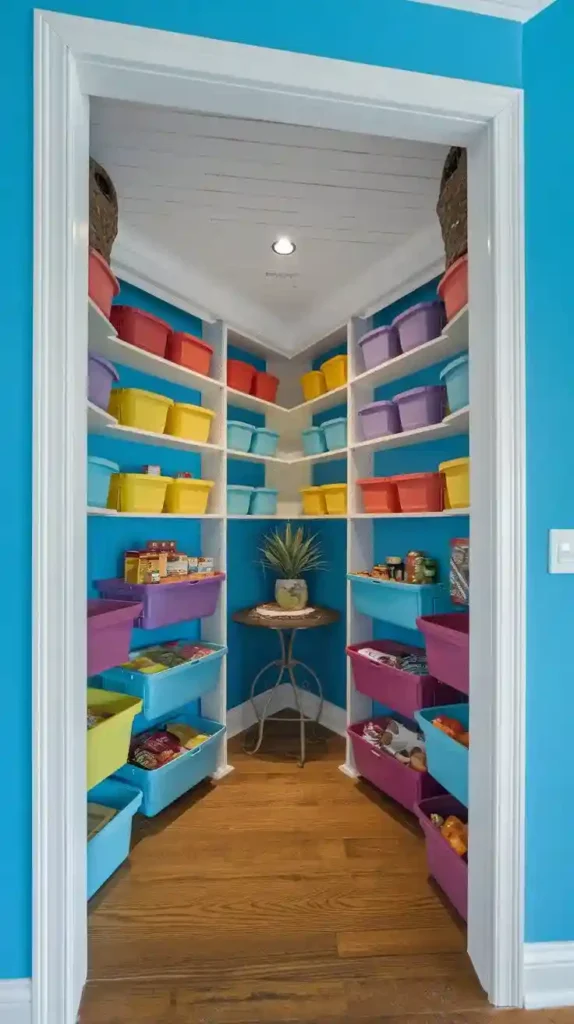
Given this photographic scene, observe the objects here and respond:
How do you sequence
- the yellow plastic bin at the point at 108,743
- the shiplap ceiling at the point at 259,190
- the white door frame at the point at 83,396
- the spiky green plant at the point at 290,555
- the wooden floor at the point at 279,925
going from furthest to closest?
1. the spiky green plant at the point at 290,555
2. the shiplap ceiling at the point at 259,190
3. the yellow plastic bin at the point at 108,743
4. the wooden floor at the point at 279,925
5. the white door frame at the point at 83,396

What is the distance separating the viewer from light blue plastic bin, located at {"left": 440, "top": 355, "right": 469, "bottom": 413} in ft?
4.73

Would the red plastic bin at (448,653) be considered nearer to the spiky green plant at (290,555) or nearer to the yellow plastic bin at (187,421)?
the spiky green plant at (290,555)

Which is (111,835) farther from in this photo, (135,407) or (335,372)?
(335,372)

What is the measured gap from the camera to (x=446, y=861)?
1386mm

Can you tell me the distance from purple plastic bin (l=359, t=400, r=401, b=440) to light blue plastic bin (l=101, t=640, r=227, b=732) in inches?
49.5

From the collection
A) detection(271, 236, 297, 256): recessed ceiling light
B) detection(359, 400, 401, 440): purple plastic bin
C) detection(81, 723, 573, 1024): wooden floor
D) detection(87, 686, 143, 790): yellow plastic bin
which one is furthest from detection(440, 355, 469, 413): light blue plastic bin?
detection(81, 723, 573, 1024): wooden floor

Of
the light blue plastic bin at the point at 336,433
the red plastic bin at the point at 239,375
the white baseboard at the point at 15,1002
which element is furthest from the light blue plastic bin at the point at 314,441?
the white baseboard at the point at 15,1002

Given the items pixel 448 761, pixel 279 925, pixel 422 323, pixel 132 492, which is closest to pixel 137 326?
pixel 132 492

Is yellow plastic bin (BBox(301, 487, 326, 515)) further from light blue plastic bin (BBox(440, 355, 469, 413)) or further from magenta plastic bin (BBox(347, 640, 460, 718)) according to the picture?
light blue plastic bin (BBox(440, 355, 469, 413))

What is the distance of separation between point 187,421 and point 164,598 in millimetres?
790

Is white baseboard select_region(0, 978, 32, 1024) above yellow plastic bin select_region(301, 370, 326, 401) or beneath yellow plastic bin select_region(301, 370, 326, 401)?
beneath

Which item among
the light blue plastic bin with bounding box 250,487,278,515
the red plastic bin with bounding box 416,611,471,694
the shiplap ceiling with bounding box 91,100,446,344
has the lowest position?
the red plastic bin with bounding box 416,611,471,694

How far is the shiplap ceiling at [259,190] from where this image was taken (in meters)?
1.44

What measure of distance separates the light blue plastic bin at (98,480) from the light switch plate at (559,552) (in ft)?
4.51
